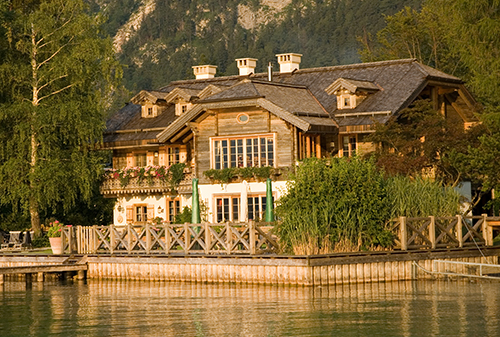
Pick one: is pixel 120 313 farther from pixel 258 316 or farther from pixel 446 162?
pixel 446 162

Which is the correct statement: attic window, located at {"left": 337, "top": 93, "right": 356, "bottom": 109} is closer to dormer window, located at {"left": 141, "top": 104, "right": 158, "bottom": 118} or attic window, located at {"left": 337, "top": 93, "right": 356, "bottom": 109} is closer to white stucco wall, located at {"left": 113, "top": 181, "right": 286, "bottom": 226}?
white stucco wall, located at {"left": 113, "top": 181, "right": 286, "bottom": 226}

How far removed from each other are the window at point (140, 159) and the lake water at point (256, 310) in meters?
18.2

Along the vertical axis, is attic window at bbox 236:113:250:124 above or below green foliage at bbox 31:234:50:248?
above

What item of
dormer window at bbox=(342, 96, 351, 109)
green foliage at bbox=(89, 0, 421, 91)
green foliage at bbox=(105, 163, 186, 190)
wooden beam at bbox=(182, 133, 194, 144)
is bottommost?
green foliage at bbox=(105, 163, 186, 190)

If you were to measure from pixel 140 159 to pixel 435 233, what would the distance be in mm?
21281

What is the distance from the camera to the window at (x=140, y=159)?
5048 centimetres

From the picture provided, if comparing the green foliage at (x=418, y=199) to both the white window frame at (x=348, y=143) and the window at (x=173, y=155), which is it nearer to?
the white window frame at (x=348, y=143)

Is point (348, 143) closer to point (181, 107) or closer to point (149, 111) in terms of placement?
point (181, 107)

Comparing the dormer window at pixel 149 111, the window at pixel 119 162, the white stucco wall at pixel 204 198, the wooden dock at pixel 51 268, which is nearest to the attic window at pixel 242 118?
the white stucco wall at pixel 204 198

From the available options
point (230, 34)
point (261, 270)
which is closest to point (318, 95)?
point (261, 270)

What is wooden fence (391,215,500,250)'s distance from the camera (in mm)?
31781

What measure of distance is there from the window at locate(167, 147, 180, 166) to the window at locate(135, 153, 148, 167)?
1.52 m

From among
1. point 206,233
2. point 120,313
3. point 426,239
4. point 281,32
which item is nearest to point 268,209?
point 206,233

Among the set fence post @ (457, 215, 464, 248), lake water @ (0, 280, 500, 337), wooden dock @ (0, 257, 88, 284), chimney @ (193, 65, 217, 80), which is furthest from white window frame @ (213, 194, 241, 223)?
fence post @ (457, 215, 464, 248)
